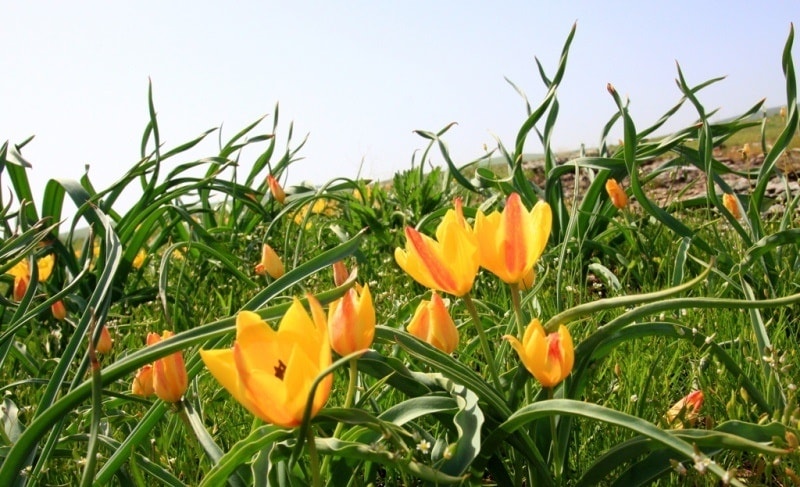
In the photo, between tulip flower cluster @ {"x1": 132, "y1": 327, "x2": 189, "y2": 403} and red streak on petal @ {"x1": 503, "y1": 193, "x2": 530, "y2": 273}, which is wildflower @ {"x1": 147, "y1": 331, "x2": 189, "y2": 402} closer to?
tulip flower cluster @ {"x1": 132, "y1": 327, "x2": 189, "y2": 403}

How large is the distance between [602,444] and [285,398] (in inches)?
25.9

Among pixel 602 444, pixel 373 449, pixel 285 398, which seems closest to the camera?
pixel 285 398

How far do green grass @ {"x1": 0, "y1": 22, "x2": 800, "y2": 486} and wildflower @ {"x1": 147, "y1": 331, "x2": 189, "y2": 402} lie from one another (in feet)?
0.15

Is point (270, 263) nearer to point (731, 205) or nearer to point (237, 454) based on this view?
point (237, 454)

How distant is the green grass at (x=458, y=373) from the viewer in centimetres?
80

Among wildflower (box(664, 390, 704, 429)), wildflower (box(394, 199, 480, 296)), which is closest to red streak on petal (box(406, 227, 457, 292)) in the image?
wildflower (box(394, 199, 480, 296))

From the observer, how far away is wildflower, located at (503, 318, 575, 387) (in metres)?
0.81

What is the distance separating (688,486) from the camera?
0.98 metres

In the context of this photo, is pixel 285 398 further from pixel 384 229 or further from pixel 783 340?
pixel 384 229

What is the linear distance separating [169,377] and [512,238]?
44 cm

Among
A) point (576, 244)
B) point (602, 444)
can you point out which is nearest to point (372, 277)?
point (576, 244)

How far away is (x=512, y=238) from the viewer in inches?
36.1

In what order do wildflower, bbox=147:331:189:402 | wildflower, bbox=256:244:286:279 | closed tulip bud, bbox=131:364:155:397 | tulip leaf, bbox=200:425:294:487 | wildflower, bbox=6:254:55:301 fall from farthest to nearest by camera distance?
wildflower, bbox=6:254:55:301, wildflower, bbox=256:244:286:279, closed tulip bud, bbox=131:364:155:397, wildflower, bbox=147:331:189:402, tulip leaf, bbox=200:425:294:487

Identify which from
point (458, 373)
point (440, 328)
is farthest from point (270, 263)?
point (458, 373)
